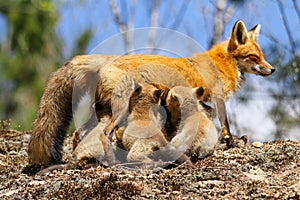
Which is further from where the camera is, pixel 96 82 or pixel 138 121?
pixel 96 82

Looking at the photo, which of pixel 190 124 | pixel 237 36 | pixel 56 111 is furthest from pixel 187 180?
pixel 237 36

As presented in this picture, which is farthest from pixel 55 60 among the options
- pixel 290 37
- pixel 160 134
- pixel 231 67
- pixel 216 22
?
pixel 160 134

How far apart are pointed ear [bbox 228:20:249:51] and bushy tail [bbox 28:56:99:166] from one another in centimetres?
333

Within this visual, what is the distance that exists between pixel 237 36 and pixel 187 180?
4545 millimetres

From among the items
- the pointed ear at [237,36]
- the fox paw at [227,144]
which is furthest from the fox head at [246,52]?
the fox paw at [227,144]

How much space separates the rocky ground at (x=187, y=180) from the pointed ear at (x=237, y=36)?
2.84m

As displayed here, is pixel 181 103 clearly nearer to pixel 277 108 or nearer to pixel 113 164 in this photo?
pixel 113 164

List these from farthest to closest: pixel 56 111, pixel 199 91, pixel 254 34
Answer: pixel 254 34 → pixel 199 91 → pixel 56 111

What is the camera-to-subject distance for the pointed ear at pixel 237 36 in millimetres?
12648

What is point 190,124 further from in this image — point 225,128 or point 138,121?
point 225,128

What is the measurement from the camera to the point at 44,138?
10305 millimetres

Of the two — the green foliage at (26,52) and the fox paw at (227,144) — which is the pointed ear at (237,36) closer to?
the fox paw at (227,144)

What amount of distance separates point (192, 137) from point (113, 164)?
1.23 m

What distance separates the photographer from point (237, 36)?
12.8 meters
